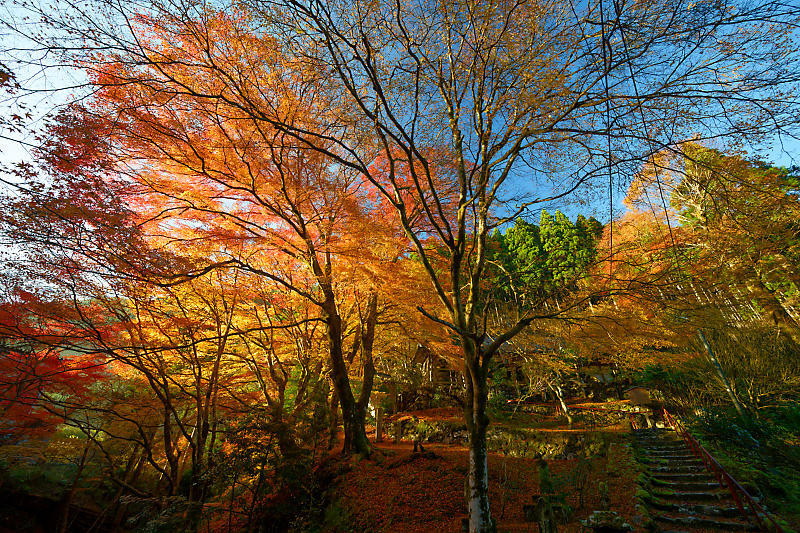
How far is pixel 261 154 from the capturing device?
5.32m

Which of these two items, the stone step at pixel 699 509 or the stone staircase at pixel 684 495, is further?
the stone step at pixel 699 509

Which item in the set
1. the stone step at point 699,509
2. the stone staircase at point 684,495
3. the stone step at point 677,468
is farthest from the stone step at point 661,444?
the stone step at point 699,509

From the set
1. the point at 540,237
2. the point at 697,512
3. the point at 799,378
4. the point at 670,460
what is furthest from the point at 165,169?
the point at 540,237

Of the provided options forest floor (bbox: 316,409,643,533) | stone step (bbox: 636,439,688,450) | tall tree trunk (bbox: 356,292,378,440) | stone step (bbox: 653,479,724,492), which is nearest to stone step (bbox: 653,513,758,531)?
forest floor (bbox: 316,409,643,533)

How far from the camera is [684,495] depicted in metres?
6.10

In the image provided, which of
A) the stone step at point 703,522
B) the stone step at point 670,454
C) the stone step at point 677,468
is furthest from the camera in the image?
the stone step at point 670,454

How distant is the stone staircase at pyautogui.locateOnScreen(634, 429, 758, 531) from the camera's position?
4969 mm

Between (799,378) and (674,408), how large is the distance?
6.57 metres

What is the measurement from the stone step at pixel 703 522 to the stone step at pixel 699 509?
0.20 metres

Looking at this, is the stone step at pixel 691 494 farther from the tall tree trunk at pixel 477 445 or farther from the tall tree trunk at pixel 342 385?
the tall tree trunk at pixel 342 385

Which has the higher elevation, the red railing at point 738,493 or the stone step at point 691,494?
the red railing at point 738,493

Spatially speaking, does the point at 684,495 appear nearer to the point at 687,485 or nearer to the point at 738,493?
the point at 687,485

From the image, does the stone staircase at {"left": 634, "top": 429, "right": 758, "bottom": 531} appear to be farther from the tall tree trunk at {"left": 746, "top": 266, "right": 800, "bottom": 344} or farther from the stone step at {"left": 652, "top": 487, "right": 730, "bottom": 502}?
the tall tree trunk at {"left": 746, "top": 266, "right": 800, "bottom": 344}

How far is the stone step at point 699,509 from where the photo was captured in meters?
5.07
